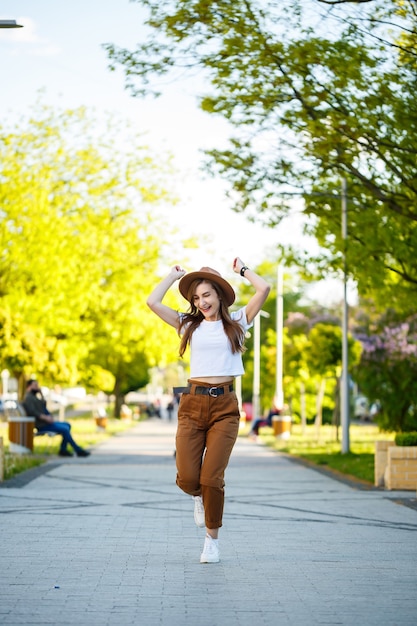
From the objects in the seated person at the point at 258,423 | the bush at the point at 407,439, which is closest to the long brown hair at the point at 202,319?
the bush at the point at 407,439

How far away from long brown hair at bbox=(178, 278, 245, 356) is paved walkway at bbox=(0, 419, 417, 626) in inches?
60.3

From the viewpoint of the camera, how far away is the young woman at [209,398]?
340 inches

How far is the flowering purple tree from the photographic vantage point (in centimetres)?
3694

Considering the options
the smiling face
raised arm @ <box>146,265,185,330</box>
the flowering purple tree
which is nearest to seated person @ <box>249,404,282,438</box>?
the flowering purple tree

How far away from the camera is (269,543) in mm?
10195

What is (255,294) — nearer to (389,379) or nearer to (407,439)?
(407,439)

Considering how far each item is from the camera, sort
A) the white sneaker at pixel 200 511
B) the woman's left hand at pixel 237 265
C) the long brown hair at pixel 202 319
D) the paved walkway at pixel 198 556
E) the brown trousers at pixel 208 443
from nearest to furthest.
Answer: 1. the paved walkway at pixel 198 556
2. the brown trousers at pixel 208 443
3. the long brown hair at pixel 202 319
4. the white sneaker at pixel 200 511
5. the woman's left hand at pixel 237 265

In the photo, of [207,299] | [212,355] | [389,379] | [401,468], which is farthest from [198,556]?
[389,379]

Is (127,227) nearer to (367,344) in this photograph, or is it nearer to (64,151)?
(64,151)

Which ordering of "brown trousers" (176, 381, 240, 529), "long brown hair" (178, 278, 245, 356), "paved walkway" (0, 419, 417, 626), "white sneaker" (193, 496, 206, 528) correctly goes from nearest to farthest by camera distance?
"paved walkway" (0, 419, 417, 626) < "brown trousers" (176, 381, 240, 529) < "long brown hair" (178, 278, 245, 356) < "white sneaker" (193, 496, 206, 528)

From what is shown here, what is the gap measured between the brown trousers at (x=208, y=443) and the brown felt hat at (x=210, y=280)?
682 mm

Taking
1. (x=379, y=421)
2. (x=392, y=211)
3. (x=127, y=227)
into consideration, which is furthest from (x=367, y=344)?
(x=392, y=211)

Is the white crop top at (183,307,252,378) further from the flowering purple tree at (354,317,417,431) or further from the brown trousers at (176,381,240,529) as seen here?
the flowering purple tree at (354,317,417,431)

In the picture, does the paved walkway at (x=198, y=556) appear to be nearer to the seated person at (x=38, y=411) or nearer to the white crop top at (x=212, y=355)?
the white crop top at (x=212, y=355)
